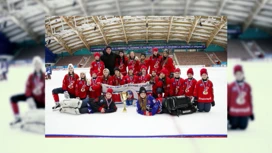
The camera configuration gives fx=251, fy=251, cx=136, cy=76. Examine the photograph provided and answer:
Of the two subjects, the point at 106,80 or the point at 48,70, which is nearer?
the point at 48,70

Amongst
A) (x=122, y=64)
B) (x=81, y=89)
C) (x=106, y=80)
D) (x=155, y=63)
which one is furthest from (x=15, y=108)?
(x=155, y=63)

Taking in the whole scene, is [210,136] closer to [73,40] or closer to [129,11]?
[129,11]

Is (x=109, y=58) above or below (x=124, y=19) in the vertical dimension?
below

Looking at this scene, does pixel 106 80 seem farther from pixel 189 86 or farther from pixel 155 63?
pixel 189 86

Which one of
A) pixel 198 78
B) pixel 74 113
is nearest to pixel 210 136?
pixel 198 78

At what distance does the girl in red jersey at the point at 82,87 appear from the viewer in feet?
8.64

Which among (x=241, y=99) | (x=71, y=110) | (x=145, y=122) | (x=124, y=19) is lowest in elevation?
(x=145, y=122)

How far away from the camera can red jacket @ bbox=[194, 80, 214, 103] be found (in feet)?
8.31

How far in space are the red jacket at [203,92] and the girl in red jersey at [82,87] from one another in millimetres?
1148

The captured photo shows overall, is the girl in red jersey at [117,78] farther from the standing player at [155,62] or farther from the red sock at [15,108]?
the red sock at [15,108]

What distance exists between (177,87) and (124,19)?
96 cm

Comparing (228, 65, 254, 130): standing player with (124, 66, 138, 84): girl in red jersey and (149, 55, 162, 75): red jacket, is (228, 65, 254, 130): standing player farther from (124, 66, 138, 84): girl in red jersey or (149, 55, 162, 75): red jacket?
(124, 66, 138, 84): girl in red jersey

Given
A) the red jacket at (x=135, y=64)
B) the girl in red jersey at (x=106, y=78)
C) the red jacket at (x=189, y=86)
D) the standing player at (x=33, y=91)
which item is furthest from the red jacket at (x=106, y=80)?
the red jacket at (x=189, y=86)

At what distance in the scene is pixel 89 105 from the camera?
8.60ft
